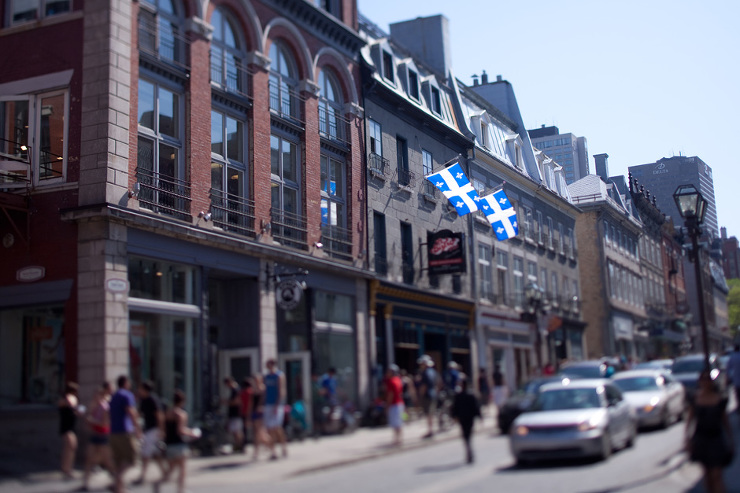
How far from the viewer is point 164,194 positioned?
67.2 ft

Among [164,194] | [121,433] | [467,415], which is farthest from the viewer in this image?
[164,194]

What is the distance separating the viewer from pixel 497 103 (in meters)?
49.4

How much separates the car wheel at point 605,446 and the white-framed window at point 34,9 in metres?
14.5

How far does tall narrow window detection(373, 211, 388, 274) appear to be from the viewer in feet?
97.2

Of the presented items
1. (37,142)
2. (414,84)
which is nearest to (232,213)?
(37,142)

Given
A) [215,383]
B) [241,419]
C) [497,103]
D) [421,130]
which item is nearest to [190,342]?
[215,383]

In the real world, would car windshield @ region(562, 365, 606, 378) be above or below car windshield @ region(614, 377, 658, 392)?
above

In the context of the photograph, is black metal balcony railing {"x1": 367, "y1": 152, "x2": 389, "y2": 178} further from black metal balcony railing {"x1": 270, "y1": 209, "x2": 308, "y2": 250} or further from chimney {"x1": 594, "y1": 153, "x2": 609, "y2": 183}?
chimney {"x1": 594, "y1": 153, "x2": 609, "y2": 183}

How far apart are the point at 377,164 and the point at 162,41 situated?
10.7m

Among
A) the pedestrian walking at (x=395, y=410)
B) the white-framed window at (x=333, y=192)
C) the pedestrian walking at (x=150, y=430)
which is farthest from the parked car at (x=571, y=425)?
the white-framed window at (x=333, y=192)

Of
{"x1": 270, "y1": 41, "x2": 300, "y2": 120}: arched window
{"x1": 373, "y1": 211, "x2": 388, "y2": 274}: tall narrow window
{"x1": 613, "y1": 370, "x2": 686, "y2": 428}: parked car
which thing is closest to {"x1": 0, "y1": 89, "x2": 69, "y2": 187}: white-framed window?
{"x1": 270, "y1": 41, "x2": 300, "y2": 120}: arched window

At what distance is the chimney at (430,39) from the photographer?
1559 inches

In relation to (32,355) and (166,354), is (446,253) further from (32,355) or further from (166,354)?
(32,355)

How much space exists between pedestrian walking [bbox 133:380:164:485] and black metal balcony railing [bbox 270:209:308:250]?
9561mm
